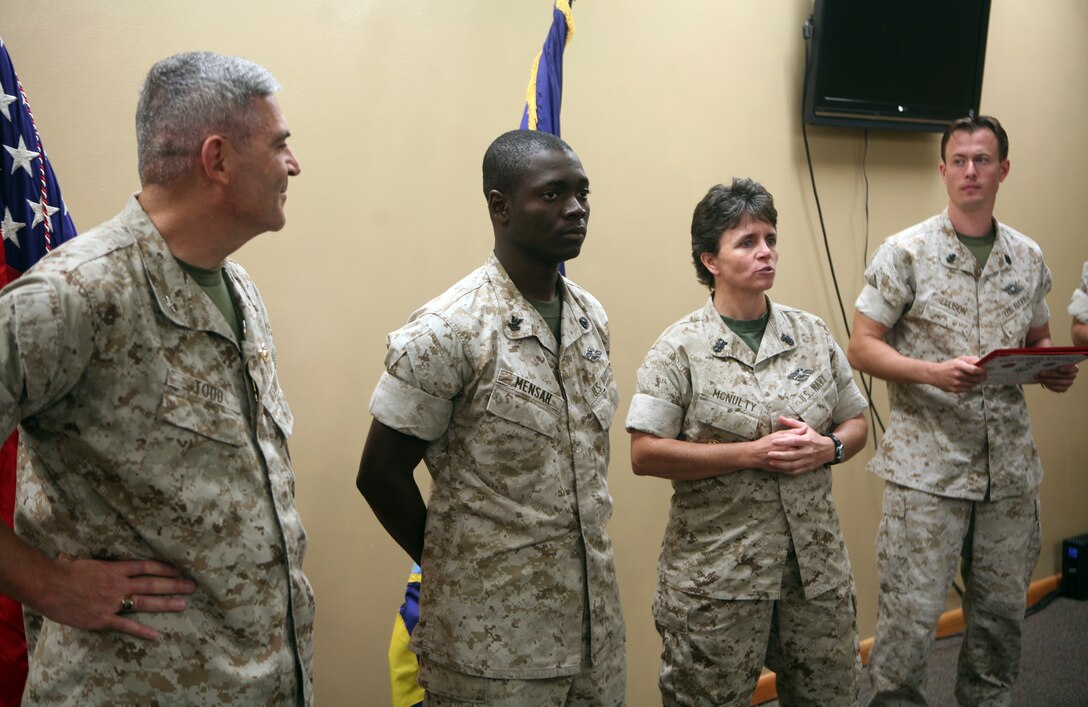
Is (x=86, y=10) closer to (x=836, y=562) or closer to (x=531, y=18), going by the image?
(x=531, y=18)

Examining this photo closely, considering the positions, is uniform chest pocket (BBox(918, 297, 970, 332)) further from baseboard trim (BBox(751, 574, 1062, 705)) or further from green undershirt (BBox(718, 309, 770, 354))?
baseboard trim (BBox(751, 574, 1062, 705))

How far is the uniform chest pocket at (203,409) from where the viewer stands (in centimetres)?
131

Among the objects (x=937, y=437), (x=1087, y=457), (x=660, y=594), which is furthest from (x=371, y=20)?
(x=1087, y=457)

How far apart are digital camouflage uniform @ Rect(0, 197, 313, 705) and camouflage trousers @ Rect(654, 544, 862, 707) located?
1.03 m

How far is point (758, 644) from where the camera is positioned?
216cm

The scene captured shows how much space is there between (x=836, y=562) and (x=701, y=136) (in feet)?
5.21

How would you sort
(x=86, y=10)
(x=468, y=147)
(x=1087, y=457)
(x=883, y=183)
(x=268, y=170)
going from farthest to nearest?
(x=1087, y=457) < (x=883, y=183) < (x=468, y=147) < (x=86, y=10) < (x=268, y=170)

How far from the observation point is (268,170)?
1.40 metres

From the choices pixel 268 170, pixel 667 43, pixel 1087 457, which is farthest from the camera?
pixel 1087 457

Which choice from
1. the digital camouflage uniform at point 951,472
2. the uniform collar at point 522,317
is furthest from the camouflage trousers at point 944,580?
the uniform collar at point 522,317

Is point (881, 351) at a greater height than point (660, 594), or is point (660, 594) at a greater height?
point (881, 351)

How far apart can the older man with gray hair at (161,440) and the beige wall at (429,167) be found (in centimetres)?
96

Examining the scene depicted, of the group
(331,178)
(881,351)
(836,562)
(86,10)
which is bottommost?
(836,562)

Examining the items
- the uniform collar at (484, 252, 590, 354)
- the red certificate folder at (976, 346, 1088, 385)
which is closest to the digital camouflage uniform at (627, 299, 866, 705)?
the uniform collar at (484, 252, 590, 354)
